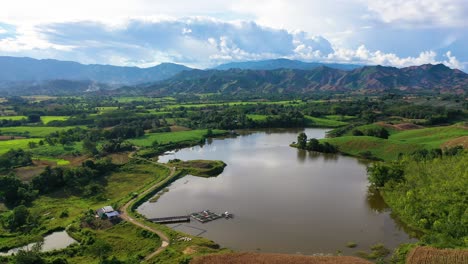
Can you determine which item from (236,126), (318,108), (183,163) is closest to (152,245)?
(183,163)

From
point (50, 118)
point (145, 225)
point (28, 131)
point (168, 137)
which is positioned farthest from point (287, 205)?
point (50, 118)

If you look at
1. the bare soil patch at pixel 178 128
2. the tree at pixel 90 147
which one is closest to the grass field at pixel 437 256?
the tree at pixel 90 147

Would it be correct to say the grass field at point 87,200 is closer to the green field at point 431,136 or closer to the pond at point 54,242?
the pond at point 54,242

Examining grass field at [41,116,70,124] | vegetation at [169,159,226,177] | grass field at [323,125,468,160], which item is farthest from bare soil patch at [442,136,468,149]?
grass field at [41,116,70,124]

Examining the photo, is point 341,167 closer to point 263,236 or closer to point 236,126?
point 263,236

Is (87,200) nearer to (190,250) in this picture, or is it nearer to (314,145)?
(190,250)

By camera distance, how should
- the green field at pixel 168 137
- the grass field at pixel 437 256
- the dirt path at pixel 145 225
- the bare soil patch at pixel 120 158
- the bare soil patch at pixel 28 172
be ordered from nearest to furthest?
the grass field at pixel 437 256
the dirt path at pixel 145 225
the bare soil patch at pixel 28 172
the bare soil patch at pixel 120 158
the green field at pixel 168 137

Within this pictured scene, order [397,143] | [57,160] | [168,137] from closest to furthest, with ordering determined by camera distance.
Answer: [57,160] → [397,143] → [168,137]

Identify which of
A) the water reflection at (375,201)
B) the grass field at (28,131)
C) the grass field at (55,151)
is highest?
the grass field at (28,131)
